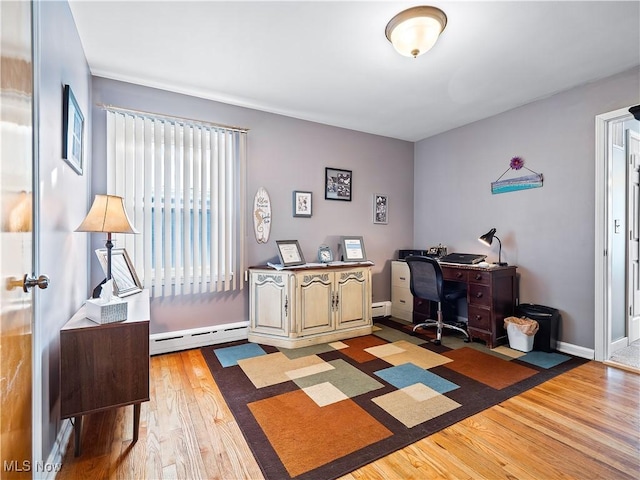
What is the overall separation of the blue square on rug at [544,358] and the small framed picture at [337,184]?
2630 mm

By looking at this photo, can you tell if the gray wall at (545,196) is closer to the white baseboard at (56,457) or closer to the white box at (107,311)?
the white box at (107,311)

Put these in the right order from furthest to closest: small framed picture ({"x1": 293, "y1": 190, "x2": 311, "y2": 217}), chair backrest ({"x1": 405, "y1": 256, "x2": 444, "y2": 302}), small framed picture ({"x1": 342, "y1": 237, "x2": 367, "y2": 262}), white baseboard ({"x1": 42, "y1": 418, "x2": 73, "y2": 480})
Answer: small framed picture ({"x1": 342, "y1": 237, "x2": 367, "y2": 262}) → small framed picture ({"x1": 293, "y1": 190, "x2": 311, "y2": 217}) → chair backrest ({"x1": 405, "y1": 256, "x2": 444, "y2": 302}) → white baseboard ({"x1": 42, "y1": 418, "x2": 73, "y2": 480})

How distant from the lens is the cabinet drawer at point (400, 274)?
430 cm

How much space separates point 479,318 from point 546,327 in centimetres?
59

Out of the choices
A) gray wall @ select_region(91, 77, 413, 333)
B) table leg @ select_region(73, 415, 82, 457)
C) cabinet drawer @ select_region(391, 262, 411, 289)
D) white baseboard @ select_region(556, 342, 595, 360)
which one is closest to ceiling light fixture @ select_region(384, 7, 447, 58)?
gray wall @ select_region(91, 77, 413, 333)

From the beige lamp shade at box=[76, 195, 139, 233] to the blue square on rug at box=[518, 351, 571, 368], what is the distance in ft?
11.4

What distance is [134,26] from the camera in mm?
2193

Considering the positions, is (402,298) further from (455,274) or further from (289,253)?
(289,253)

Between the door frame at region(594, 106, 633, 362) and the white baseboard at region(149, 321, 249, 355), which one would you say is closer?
the door frame at region(594, 106, 633, 362)

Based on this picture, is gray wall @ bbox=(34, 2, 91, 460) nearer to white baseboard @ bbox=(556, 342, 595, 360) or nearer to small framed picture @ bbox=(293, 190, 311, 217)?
small framed picture @ bbox=(293, 190, 311, 217)

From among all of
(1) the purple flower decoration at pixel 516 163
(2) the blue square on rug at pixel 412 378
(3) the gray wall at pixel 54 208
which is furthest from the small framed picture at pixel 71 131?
(1) the purple flower decoration at pixel 516 163

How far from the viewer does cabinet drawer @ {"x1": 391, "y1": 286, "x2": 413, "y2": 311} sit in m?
4.27

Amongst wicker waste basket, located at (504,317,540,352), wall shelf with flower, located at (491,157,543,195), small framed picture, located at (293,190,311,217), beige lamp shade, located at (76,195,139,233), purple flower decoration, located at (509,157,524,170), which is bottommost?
wicker waste basket, located at (504,317,540,352)

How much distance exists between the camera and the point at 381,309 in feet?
14.7
